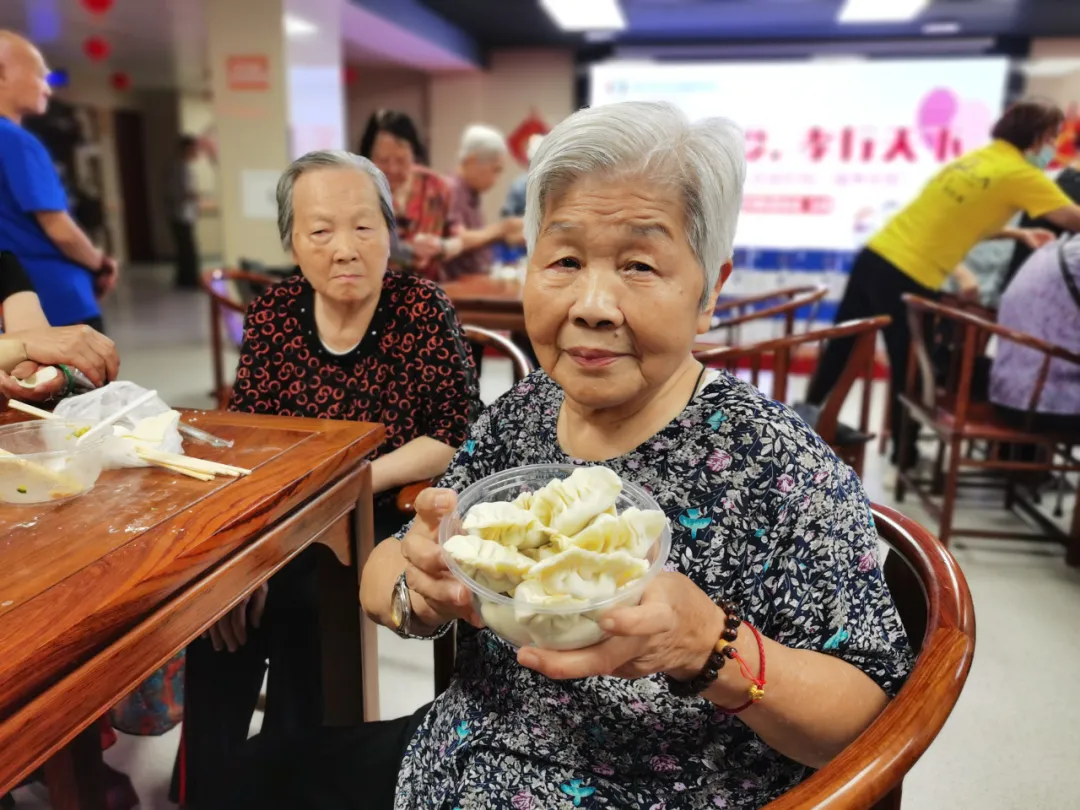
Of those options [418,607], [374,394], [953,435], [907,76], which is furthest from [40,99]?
[907,76]

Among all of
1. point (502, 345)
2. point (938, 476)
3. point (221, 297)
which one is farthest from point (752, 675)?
point (221, 297)

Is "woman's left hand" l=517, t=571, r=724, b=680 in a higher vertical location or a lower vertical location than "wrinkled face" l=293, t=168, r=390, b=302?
lower

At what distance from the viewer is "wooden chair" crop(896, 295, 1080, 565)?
2.71 metres

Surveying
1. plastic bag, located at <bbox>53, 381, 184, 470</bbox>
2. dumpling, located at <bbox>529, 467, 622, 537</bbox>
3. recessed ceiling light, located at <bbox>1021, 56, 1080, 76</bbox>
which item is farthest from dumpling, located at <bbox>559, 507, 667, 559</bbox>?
recessed ceiling light, located at <bbox>1021, 56, 1080, 76</bbox>

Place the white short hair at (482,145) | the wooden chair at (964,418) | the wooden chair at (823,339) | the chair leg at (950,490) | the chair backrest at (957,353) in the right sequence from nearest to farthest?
the wooden chair at (823,339)
the chair backrest at (957,353)
the wooden chair at (964,418)
the chair leg at (950,490)
the white short hair at (482,145)

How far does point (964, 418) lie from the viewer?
285cm

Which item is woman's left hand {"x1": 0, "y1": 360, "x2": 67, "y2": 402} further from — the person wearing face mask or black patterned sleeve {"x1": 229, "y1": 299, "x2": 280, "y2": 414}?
the person wearing face mask

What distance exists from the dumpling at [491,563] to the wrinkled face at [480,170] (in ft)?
14.7

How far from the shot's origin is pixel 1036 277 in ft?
9.35

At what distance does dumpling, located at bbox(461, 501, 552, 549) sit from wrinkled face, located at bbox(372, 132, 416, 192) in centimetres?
327

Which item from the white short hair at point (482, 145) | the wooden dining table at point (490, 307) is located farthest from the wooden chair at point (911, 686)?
the white short hair at point (482, 145)

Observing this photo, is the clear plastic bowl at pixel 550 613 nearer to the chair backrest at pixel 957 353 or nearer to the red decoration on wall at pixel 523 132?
the chair backrest at pixel 957 353

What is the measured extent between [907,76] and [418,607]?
26.2 ft

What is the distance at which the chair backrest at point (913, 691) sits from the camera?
63 cm
